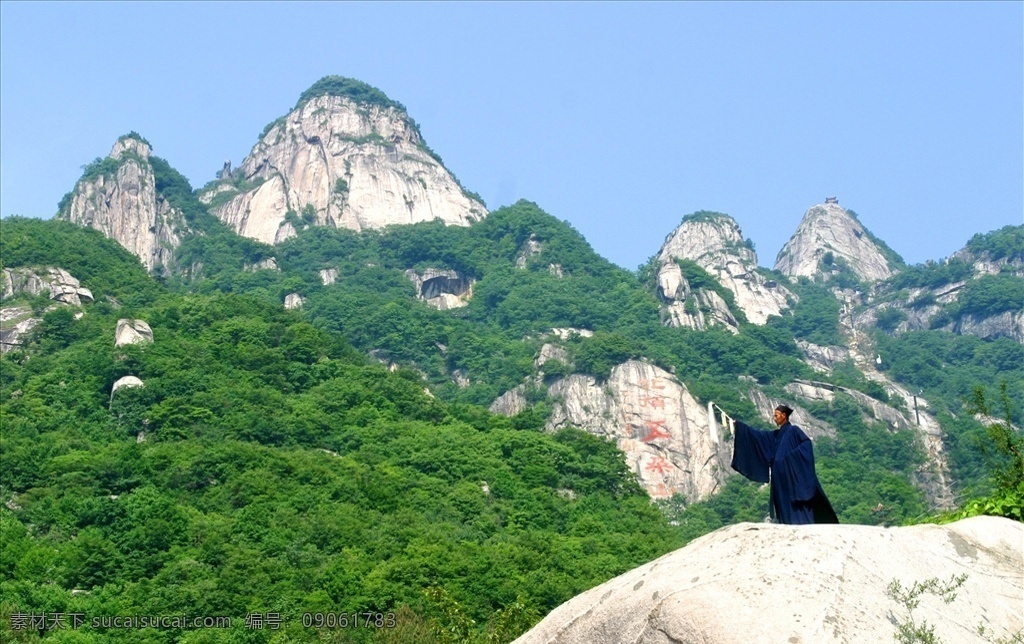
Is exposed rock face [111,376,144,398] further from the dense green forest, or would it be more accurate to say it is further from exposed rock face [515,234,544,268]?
exposed rock face [515,234,544,268]

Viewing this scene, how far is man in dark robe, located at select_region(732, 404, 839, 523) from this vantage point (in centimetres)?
952

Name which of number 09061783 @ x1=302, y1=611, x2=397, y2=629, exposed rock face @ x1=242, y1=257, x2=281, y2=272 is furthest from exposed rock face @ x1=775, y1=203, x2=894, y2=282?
→ number 09061783 @ x1=302, y1=611, x2=397, y2=629

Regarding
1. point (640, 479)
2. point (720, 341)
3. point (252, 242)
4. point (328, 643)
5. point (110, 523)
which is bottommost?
point (328, 643)

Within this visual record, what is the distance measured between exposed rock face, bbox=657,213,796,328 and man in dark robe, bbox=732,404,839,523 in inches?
3961

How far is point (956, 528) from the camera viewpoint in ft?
30.2

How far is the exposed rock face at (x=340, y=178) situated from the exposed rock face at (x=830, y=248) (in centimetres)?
4504

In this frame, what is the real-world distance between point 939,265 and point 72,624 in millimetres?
102299

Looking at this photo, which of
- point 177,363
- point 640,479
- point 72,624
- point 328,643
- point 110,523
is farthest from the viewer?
point 640,479

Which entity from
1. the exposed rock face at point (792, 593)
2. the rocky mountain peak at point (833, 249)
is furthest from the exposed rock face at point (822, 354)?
the exposed rock face at point (792, 593)

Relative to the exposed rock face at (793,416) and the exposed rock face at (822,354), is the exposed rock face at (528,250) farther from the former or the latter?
the exposed rock face at (793,416)

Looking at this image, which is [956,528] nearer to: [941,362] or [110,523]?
[110,523]

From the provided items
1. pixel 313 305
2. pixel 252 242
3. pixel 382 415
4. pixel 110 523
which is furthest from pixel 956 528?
pixel 252 242

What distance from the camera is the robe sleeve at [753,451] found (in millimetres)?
Answer: 9805

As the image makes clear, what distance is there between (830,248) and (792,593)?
142347 mm
